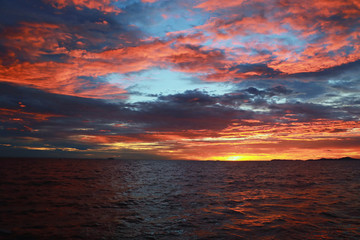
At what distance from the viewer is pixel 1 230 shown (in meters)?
10.7

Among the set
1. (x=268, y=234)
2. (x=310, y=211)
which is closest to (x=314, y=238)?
(x=268, y=234)

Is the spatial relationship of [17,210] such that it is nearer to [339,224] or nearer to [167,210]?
[167,210]

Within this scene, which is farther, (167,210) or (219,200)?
(219,200)

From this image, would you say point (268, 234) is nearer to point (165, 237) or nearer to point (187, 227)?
point (187, 227)

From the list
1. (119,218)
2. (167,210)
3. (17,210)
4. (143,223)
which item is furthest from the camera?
(167,210)

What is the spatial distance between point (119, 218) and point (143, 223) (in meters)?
1.91

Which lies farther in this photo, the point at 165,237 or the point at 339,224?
the point at 339,224

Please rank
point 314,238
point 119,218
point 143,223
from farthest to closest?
1. point 119,218
2. point 143,223
3. point 314,238

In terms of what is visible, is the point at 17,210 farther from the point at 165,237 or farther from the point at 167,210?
the point at 165,237

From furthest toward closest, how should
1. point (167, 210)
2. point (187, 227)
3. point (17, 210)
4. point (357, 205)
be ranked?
1. point (357, 205)
2. point (167, 210)
3. point (17, 210)
4. point (187, 227)

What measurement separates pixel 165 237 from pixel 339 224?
9957mm

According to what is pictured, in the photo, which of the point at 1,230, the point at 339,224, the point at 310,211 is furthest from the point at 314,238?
the point at 1,230

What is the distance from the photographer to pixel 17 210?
14.8 metres

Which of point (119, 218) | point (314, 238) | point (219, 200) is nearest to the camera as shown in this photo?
point (314, 238)
